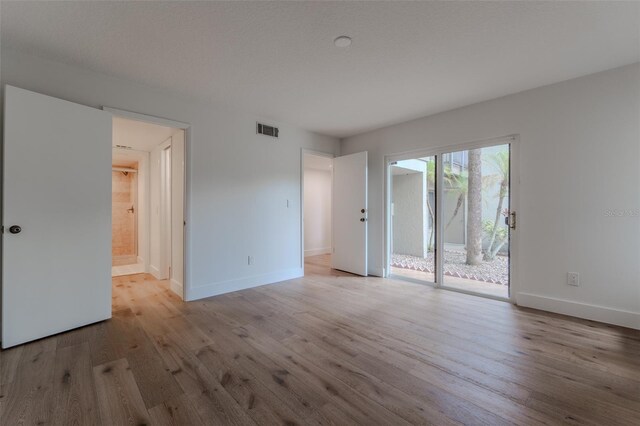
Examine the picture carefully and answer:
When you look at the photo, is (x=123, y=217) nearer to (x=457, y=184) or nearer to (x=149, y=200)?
(x=149, y=200)

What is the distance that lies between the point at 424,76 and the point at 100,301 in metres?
3.90

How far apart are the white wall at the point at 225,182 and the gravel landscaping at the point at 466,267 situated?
1.98 meters

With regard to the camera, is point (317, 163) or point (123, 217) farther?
point (317, 163)

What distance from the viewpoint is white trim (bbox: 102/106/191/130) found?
278 centimetres

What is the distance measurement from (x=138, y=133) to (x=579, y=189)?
Answer: 17.6 ft

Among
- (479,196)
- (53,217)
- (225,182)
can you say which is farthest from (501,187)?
(53,217)

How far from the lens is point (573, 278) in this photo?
283cm

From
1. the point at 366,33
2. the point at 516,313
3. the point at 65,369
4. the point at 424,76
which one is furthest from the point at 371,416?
the point at 424,76

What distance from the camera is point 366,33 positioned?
2.08 metres

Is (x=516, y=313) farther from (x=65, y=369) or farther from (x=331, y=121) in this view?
(x=65, y=369)

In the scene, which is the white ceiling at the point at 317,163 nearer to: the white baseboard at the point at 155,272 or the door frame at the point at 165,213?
the door frame at the point at 165,213

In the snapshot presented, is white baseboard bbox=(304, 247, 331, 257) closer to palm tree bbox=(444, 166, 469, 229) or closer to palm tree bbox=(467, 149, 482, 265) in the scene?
palm tree bbox=(444, 166, 469, 229)

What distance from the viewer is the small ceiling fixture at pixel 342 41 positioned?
2126 millimetres

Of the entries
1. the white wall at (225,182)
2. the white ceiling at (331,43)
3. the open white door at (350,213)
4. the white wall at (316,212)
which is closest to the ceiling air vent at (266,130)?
the white wall at (225,182)
